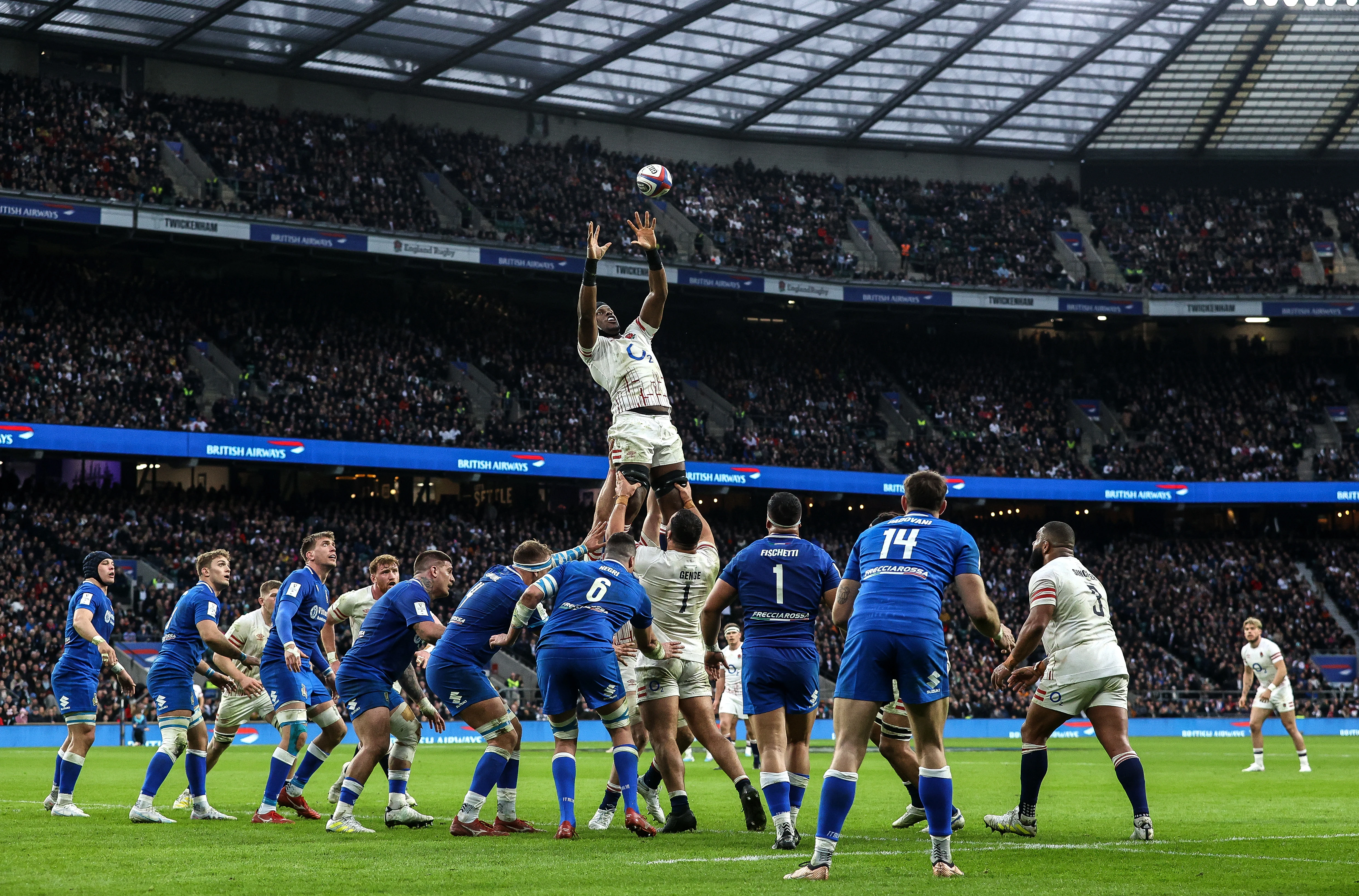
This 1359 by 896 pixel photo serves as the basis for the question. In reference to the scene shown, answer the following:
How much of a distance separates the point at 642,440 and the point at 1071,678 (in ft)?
15.2

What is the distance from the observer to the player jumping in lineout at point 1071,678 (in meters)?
11.0

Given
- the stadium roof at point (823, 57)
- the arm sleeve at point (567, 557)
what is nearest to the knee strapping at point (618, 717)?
the arm sleeve at point (567, 557)

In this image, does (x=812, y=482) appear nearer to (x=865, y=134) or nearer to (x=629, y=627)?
(x=865, y=134)

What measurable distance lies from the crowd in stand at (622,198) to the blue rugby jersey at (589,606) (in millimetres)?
31395

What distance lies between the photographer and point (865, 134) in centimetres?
5675

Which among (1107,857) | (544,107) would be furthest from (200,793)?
(544,107)

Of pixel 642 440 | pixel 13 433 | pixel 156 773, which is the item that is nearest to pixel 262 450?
pixel 13 433

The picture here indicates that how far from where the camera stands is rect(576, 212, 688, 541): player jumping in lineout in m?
13.3

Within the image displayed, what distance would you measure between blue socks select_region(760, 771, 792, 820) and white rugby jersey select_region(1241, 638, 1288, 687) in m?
15.0

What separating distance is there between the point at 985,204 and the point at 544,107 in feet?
63.0

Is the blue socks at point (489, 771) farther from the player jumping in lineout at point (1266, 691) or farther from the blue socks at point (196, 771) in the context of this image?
the player jumping in lineout at point (1266, 691)

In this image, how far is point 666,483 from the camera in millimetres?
13688

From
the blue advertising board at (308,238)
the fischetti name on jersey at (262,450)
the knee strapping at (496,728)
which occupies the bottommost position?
the knee strapping at (496,728)

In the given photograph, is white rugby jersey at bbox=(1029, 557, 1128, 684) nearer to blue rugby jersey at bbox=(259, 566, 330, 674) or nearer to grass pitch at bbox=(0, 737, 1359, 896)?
grass pitch at bbox=(0, 737, 1359, 896)
